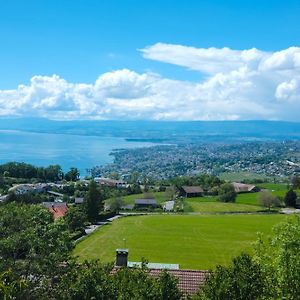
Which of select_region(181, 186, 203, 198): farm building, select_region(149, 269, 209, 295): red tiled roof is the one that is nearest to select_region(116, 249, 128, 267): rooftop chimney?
select_region(149, 269, 209, 295): red tiled roof

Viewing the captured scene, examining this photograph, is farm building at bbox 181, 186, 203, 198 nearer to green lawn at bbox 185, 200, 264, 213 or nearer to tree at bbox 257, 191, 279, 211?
green lawn at bbox 185, 200, 264, 213

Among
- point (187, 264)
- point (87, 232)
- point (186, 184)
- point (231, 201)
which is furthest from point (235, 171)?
point (187, 264)

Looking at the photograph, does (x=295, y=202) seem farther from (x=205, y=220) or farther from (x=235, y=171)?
(x=235, y=171)

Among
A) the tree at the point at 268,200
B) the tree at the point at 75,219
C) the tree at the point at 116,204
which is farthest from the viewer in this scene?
the tree at the point at 268,200

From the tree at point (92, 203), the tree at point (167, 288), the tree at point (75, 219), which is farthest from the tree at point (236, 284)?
the tree at point (92, 203)

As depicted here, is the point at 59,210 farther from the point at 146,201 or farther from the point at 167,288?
the point at 167,288

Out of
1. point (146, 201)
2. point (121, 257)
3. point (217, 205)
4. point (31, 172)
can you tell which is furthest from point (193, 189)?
point (121, 257)

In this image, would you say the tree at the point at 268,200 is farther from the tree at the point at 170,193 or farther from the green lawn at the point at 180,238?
the tree at the point at 170,193
